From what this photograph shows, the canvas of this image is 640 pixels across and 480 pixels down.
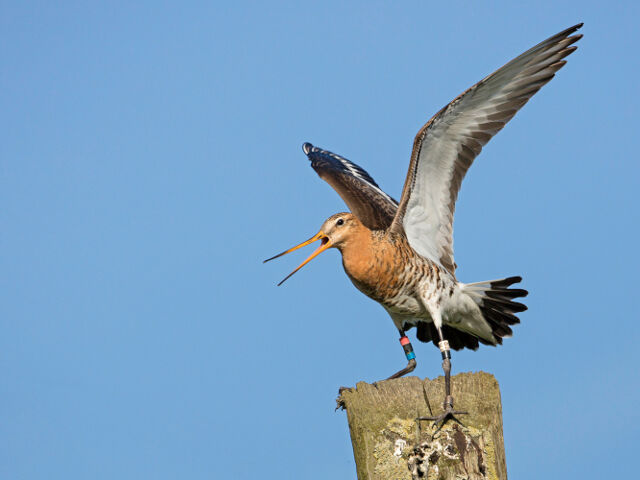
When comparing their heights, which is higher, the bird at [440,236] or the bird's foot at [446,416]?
the bird at [440,236]

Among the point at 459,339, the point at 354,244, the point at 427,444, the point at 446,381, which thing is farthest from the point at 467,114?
the point at 427,444

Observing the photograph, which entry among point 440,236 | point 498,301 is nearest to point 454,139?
point 440,236

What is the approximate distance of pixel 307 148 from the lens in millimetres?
12047

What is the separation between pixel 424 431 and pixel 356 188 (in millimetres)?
5422

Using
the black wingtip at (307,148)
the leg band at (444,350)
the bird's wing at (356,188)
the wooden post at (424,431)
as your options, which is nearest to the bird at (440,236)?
the leg band at (444,350)

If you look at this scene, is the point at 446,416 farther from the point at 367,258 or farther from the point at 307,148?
the point at 307,148

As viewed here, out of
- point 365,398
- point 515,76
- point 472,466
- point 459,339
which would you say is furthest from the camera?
point 459,339

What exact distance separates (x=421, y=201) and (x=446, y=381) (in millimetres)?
2950

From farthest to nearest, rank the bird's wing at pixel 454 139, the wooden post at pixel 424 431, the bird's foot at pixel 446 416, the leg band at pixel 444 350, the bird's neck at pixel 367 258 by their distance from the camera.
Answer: the bird's neck at pixel 367 258, the bird's wing at pixel 454 139, the leg band at pixel 444 350, the bird's foot at pixel 446 416, the wooden post at pixel 424 431

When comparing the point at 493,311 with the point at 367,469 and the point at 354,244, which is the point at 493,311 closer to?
the point at 354,244

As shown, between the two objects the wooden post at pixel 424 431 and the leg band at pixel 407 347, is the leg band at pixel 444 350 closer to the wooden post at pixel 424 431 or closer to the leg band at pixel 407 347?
the leg band at pixel 407 347

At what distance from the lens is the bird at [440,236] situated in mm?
7086

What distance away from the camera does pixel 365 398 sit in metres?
4.90

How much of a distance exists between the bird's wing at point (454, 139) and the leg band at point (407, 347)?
2.87ft
